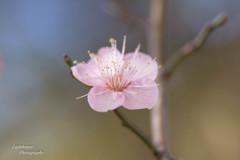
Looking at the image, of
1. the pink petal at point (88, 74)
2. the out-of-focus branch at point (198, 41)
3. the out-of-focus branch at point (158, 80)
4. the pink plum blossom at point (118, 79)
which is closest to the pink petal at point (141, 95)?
the pink plum blossom at point (118, 79)

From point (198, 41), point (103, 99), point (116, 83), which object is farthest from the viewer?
point (198, 41)

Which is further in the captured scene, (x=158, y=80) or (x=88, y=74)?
(x=158, y=80)

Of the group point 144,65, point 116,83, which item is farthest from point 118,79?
point 144,65

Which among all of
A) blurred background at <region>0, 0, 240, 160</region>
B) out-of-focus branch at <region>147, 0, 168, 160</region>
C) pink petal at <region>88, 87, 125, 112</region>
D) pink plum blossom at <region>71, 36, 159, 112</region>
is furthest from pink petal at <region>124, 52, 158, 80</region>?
blurred background at <region>0, 0, 240, 160</region>

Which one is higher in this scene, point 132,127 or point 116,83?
point 116,83

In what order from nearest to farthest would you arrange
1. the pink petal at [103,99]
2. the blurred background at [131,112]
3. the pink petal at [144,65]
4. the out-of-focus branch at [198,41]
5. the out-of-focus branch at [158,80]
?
the pink petal at [103,99], the pink petal at [144,65], the out-of-focus branch at [198,41], the out-of-focus branch at [158,80], the blurred background at [131,112]

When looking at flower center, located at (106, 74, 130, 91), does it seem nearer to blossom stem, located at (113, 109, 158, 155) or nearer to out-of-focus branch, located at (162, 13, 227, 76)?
blossom stem, located at (113, 109, 158, 155)

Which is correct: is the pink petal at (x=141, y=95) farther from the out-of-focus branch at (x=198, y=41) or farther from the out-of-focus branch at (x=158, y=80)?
the out-of-focus branch at (x=198, y=41)

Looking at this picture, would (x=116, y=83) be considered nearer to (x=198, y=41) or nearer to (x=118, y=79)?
(x=118, y=79)
